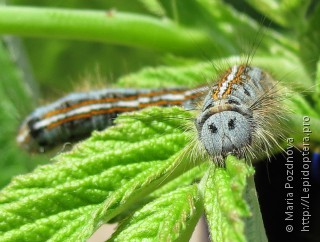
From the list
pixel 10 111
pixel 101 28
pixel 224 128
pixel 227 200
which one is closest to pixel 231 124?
pixel 224 128

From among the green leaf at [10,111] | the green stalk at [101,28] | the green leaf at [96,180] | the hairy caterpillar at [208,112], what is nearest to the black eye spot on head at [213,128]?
the hairy caterpillar at [208,112]

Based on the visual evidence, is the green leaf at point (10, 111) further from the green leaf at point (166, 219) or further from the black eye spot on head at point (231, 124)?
the black eye spot on head at point (231, 124)

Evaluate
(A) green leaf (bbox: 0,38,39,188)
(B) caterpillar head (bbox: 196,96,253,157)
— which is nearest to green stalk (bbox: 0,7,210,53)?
(A) green leaf (bbox: 0,38,39,188)

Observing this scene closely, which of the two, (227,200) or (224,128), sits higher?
(224,128)

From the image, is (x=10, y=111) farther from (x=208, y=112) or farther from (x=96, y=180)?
(x=208, y=112)

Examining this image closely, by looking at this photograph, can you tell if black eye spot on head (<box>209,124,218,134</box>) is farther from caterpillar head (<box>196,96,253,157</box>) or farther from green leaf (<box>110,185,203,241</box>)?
green leaf (<box>110,185,203,241</box>)

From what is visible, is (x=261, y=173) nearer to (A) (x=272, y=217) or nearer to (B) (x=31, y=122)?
(A) (x=272, y=217)
